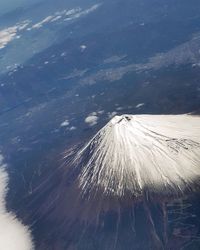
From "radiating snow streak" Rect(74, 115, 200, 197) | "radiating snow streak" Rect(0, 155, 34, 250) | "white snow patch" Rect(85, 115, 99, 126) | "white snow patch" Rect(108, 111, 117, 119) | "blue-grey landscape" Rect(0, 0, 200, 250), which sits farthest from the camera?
"white snow patch" Rect(85, 115, 99, 126)

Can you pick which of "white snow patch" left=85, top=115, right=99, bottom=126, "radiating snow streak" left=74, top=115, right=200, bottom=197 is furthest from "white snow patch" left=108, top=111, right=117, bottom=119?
"radiating snow streak" left=74, top=115, right=200, bottom=197

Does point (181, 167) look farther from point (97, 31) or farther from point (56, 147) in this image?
point (97, 31)

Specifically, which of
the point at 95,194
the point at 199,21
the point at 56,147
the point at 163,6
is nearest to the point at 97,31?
the point at 163,6

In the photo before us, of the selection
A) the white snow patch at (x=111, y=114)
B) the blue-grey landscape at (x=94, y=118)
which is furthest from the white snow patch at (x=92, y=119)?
the white snow patch at (x=111, y=114)

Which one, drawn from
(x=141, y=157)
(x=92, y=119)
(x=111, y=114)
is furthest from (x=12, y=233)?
(x=111, y=114)

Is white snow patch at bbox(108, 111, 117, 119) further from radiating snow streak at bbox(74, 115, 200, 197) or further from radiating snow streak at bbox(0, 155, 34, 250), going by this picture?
radiating snow streak at bbox(0, 155, 34, 250)

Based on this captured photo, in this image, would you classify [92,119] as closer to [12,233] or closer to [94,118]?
[94,118]
